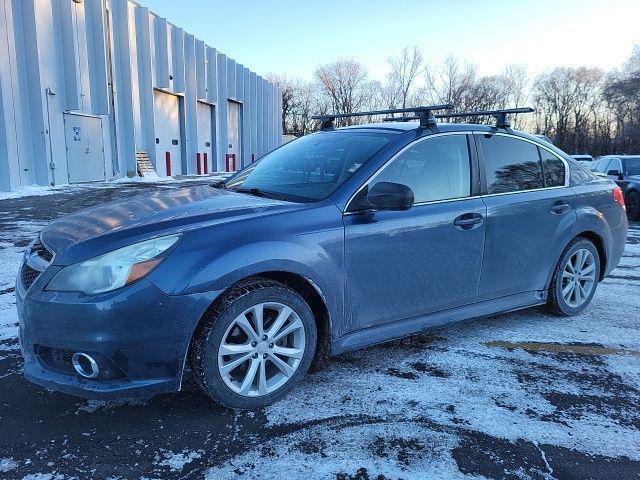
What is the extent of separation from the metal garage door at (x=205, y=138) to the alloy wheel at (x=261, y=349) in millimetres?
25660

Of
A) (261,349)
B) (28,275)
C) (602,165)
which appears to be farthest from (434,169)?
(602,165)

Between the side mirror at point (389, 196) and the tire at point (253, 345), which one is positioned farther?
the side mirror at point (389, 196)

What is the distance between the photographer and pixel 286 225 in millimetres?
2883

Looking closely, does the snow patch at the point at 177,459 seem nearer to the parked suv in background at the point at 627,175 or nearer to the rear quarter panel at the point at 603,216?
the rear quarter panel at the point at 603,216

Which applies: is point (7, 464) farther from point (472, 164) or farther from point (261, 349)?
point (472, 164)

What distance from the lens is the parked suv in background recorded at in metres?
11.8

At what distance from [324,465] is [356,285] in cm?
109

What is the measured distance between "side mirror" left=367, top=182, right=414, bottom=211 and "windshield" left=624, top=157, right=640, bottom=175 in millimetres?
11809

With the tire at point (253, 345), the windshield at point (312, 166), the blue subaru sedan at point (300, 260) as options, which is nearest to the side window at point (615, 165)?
the blue subaru sedan at point (300, 260)

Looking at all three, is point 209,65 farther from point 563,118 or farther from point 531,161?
point 563,118

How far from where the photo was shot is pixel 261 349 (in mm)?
2822

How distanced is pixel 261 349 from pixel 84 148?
17701 mm

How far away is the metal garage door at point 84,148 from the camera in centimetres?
1734

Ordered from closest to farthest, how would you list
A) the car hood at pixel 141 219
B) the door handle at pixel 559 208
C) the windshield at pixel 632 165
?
the car hood at pixel 141 219 < the door handle at pixel 559 208 < the windshield at pixel 632 165
